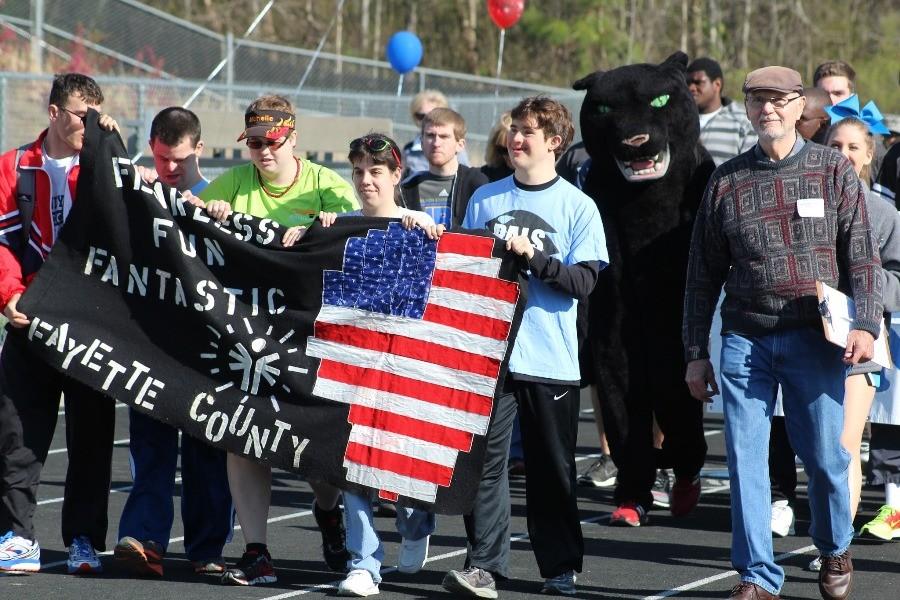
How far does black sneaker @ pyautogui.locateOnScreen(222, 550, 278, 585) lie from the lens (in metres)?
6.60

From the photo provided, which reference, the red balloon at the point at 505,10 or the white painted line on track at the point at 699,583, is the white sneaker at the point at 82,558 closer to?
the white painted line on track at the point at 699,583

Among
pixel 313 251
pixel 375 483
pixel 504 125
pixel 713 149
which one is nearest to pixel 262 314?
pixel 313 251

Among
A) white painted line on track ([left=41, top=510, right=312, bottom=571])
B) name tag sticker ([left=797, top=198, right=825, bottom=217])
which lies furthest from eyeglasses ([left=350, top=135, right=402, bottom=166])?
white painted line on track ([left=41, top=510, right=312, bottom=571])

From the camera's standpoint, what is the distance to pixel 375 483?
6480 millimetres

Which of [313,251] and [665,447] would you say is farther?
[665,447]

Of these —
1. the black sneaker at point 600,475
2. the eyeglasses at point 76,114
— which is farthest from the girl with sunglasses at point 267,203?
the black sneaker at point 600,475

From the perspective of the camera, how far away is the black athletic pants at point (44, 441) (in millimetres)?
6797

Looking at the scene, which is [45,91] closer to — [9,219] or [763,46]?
[9,219]

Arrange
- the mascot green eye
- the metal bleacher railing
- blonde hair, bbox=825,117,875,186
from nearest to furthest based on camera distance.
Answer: blonde hair, bbox=825,117,875,186
the mascot green eye
the metal bleacher railing

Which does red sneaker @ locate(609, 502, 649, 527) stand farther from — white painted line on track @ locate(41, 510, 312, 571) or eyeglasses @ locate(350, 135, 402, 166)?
eyeglasses @ locate(350, 135, 402, 166)

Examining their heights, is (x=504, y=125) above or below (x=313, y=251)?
above

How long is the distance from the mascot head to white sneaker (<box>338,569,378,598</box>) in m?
2.72

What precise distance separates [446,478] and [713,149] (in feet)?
12.6

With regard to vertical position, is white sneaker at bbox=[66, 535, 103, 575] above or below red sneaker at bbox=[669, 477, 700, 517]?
below
